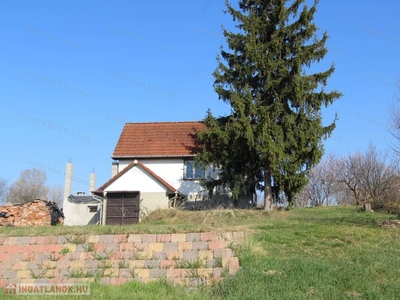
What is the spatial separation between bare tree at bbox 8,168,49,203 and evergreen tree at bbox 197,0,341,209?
139 ft

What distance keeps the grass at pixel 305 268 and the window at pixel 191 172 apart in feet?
39.1

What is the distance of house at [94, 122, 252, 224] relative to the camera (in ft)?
72.2

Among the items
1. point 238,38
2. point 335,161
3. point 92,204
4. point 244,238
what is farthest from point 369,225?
point 335,161

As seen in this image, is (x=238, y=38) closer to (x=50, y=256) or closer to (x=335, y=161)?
(x=50, y=256)

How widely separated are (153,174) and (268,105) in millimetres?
7525

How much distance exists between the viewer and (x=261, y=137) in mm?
18484

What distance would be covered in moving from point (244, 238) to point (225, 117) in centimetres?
1136

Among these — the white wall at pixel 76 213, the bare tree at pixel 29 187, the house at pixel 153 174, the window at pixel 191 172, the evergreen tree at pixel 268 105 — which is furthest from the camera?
the bare tree at pixel 29 187

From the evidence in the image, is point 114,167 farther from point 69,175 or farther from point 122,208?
point 69,175

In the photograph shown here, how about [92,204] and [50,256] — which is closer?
[50,256]

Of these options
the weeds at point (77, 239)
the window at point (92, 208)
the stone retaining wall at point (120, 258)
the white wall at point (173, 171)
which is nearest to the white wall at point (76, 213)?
the window at point (92, 208)

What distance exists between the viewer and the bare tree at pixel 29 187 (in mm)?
54653

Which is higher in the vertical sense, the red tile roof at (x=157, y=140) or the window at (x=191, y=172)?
the red tile roof at (x=157, y=140)

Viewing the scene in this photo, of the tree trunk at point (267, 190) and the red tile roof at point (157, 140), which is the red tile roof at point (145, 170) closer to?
the red tile roof at point (157, 140)
